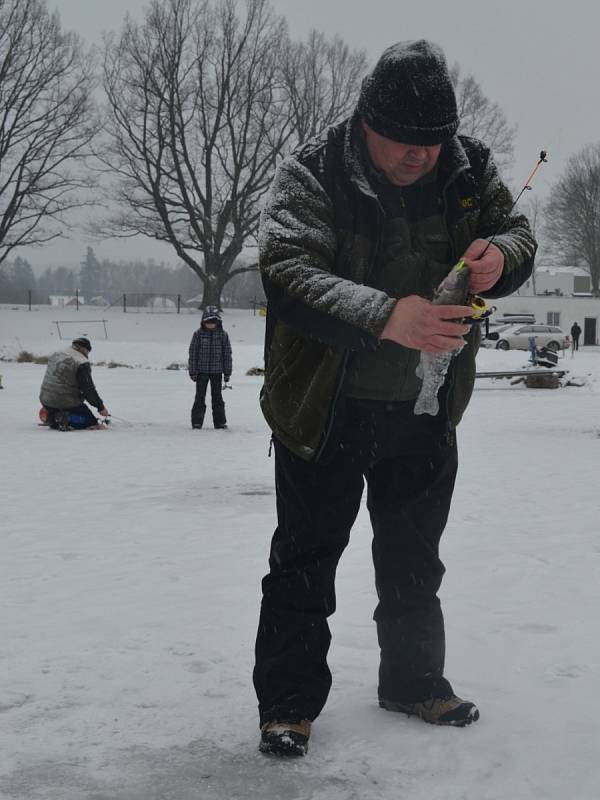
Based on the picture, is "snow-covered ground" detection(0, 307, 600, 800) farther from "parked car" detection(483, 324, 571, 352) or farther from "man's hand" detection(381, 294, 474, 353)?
"parked car" detection(483, 324, 571, 352)

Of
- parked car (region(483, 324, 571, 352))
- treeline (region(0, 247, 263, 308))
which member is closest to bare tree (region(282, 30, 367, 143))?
parked car (region(483, 324, 571, 352))

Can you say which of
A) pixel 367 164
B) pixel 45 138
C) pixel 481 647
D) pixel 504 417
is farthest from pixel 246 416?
pixel 45 138

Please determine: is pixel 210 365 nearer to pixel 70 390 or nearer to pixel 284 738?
pixel 70 390

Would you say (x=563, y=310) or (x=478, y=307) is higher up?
(x=563, y=310)

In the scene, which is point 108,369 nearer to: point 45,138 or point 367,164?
point 45,138

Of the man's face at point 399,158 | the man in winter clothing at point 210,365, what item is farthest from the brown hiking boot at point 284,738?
the man in winter clothing at point 210,365

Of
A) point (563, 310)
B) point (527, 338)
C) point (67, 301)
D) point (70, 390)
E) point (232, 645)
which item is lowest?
point (232, 645)

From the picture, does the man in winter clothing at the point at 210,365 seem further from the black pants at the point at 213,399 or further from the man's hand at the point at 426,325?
the man's hand at the point at 426,325

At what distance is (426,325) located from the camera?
2135 mm

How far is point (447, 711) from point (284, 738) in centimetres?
51

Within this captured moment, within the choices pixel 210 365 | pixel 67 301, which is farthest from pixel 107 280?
pixel 210 365

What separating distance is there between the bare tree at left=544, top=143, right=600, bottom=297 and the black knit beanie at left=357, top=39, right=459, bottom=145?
55012 mm

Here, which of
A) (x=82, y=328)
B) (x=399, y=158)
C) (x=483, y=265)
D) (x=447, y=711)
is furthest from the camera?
(x=82, y=328)

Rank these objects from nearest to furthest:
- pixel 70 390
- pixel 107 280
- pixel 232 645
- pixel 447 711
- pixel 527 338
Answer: pixel 447 711 < pixel 232 645 < pixel 70 390 < pixel 527 338 < pixel 107 280
